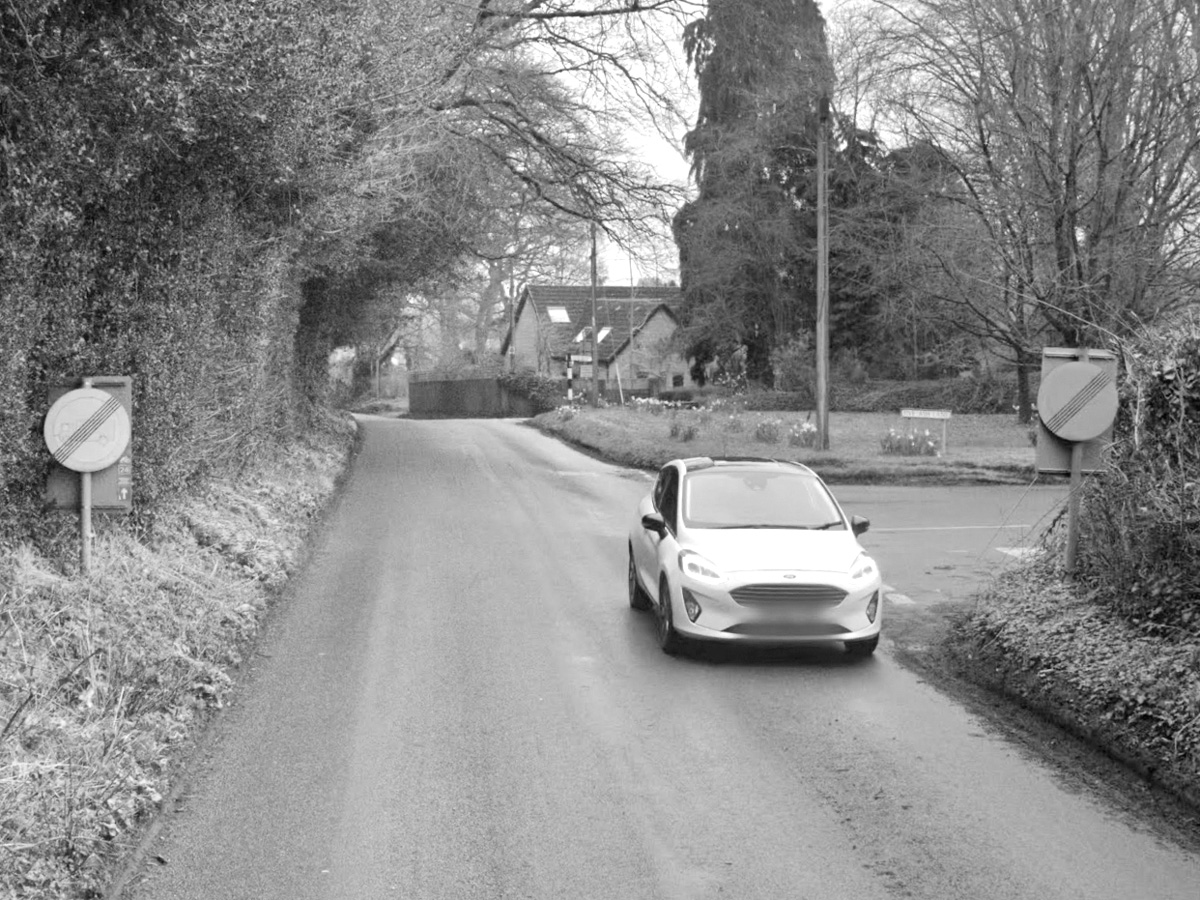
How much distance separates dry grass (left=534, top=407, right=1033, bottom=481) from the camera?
24.8m

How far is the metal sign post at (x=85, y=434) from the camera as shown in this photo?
28.8ft

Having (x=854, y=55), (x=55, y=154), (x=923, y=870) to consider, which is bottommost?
(x=923, y=870)

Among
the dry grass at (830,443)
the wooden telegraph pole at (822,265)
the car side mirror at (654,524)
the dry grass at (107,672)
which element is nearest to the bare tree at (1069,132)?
the wooden telegraph pole at (822,265)

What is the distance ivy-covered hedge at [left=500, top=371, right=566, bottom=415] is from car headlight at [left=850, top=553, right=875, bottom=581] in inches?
→ 1655

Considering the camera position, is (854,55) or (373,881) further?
(854,55)

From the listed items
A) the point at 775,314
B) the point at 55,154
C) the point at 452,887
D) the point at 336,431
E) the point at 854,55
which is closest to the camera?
the point at 452,887

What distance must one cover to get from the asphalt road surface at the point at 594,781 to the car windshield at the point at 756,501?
114cm

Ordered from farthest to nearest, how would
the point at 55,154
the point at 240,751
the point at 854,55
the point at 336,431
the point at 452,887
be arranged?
1. the point at 336,431
2. the point at 854,55
3. the point at 55,154
4. the point at 240,751
5. the point at 452,887

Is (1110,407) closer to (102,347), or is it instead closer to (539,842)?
(539,842)

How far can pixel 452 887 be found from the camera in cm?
533

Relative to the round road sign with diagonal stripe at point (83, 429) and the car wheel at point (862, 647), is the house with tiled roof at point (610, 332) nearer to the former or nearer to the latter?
the car wheel at point (862, 647)

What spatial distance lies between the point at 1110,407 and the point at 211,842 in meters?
6.92

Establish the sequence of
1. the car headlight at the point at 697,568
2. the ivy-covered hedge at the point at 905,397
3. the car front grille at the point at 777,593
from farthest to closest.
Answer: the ivy-covered hedge at the point at 905,397, the car headlight at the point at 697,568, the car front grille at the point at 777,593

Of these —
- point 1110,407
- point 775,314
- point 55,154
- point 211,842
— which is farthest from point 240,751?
point 775,314
